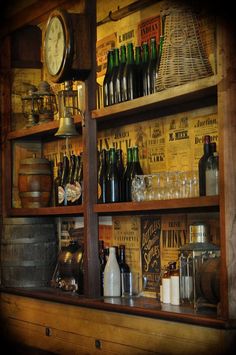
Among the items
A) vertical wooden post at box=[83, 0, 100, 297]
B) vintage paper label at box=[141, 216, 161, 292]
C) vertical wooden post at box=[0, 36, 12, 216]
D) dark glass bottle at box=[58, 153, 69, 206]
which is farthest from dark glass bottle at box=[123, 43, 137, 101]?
vertical wooden post at box=[0, 36, 12, 216]

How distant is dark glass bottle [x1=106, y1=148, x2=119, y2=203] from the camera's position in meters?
4.42

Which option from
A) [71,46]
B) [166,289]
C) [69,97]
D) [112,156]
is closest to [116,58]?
[71,46]

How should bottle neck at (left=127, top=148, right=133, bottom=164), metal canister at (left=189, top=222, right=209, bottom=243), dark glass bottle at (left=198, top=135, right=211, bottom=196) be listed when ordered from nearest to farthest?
dark glass bottle at (left=198, top=135, right=211, bottom=196) < metal canister at (left=189, top=222, right=209, bottom=243) < bottle neck at (left=127, top=148, right=133, bottom=164)

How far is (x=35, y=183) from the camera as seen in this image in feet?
16.8

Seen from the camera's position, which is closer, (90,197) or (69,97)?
(90,197)

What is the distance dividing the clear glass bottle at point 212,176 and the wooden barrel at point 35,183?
70.2 inches

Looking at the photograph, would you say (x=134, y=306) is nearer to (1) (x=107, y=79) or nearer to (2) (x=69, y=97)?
(1) (x=107, y=79)

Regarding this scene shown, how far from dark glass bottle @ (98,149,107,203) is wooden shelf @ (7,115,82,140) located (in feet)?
0.86

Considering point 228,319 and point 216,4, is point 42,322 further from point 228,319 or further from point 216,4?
point 216,4

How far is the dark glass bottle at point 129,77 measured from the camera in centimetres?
420

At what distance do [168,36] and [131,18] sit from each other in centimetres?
79

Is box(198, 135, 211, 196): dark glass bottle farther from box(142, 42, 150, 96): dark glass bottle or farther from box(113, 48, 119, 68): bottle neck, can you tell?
box(113, 48, 119, 68): bottle neck

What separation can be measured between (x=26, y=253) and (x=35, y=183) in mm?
483

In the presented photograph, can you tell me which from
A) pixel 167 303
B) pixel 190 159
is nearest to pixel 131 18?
pixel 190 159
